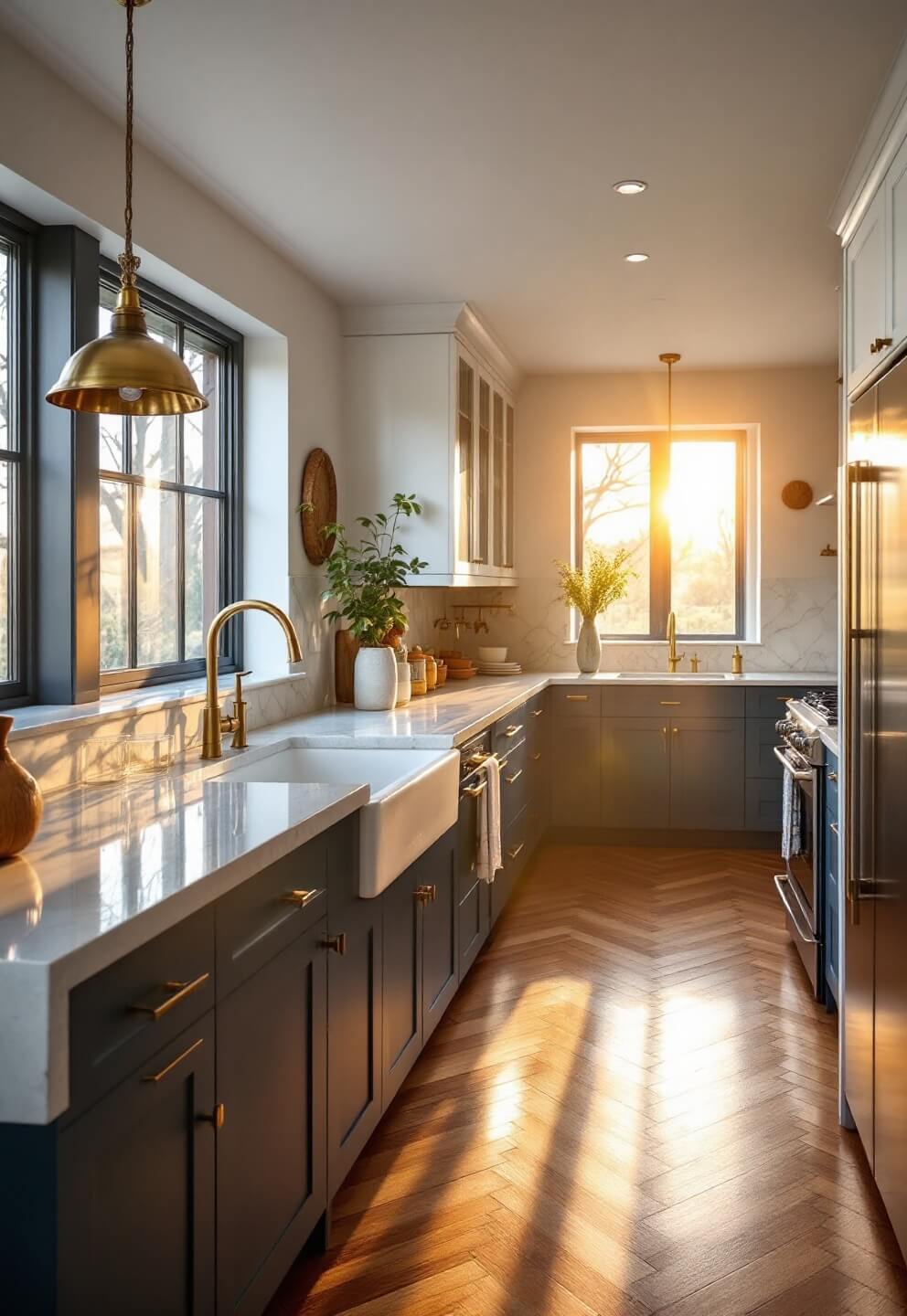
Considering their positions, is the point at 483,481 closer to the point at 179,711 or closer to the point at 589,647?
the point at 589,647

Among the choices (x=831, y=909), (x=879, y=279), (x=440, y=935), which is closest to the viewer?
(x=879, y=279)

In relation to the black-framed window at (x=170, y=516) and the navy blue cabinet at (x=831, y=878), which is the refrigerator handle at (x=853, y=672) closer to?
the navy blue cabinet at (x=831, y=878)

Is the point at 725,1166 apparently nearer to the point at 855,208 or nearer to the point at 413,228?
the point at 855,208

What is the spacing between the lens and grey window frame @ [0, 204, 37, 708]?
2.80m

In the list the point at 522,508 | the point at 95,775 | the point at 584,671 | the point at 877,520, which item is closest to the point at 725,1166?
the point at 877,520

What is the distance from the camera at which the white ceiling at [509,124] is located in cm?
249

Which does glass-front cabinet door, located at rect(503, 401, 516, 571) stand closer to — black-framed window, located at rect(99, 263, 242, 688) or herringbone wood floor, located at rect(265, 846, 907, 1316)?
black-framed window, located at rect(99, 263, 242, 688)

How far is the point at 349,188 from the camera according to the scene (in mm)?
3496

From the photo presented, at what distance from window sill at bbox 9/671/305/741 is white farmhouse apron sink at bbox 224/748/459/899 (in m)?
0.26

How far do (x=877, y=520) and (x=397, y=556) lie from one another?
2.84m

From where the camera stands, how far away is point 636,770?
603 centimetres

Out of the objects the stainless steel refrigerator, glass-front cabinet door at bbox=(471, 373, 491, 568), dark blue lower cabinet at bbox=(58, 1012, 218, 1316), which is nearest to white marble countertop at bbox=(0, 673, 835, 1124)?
dark blue lower cabinet at bbox=(58, 1012, 218, 1316)

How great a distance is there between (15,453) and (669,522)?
14.9ft

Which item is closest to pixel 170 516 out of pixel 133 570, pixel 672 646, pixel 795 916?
pixel 133 570
